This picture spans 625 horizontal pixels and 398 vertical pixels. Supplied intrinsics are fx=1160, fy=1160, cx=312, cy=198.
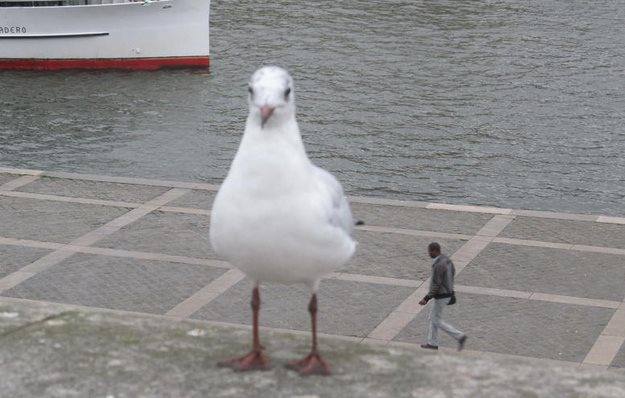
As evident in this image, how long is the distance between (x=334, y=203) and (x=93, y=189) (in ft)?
45.8

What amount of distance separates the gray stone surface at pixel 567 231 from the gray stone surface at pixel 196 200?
188 inches

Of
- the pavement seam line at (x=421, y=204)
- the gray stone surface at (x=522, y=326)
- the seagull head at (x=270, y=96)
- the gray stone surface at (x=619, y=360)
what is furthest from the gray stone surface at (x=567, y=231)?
the seagull head at (x=270, y=96)

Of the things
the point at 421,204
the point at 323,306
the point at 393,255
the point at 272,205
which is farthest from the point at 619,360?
the point at 272,205

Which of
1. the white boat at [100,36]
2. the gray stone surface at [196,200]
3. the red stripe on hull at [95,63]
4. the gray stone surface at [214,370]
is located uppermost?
the gray stone surface at [214,370]

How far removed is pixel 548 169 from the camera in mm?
24156

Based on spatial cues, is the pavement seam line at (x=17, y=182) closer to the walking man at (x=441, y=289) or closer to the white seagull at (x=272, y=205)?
the walking man at (x=441, y=289)

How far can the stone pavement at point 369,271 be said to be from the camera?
42.9 ft

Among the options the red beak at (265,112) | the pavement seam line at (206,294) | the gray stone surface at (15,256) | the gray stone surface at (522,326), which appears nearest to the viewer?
the red beak at (265,112)

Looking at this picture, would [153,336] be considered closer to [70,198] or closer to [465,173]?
[70,198]

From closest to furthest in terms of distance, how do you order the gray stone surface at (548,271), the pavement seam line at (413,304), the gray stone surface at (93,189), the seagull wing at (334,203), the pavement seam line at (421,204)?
1. the seagull wing at (334,203)
2. the pavement seam line at (413,304)
3. the gray stone surface at (548,271)
4. the pavement seam line at (421,204)
5. the gray stone surface at (93,189)

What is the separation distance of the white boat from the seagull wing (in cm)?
3014

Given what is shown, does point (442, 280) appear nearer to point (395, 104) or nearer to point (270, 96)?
point (270, 96)

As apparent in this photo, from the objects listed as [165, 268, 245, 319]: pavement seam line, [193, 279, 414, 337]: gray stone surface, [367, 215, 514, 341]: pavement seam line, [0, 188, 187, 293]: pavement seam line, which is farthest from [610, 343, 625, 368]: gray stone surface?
[0, 188, 187, 293]: pavement seam line

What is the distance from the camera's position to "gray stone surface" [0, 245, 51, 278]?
1514 cm
